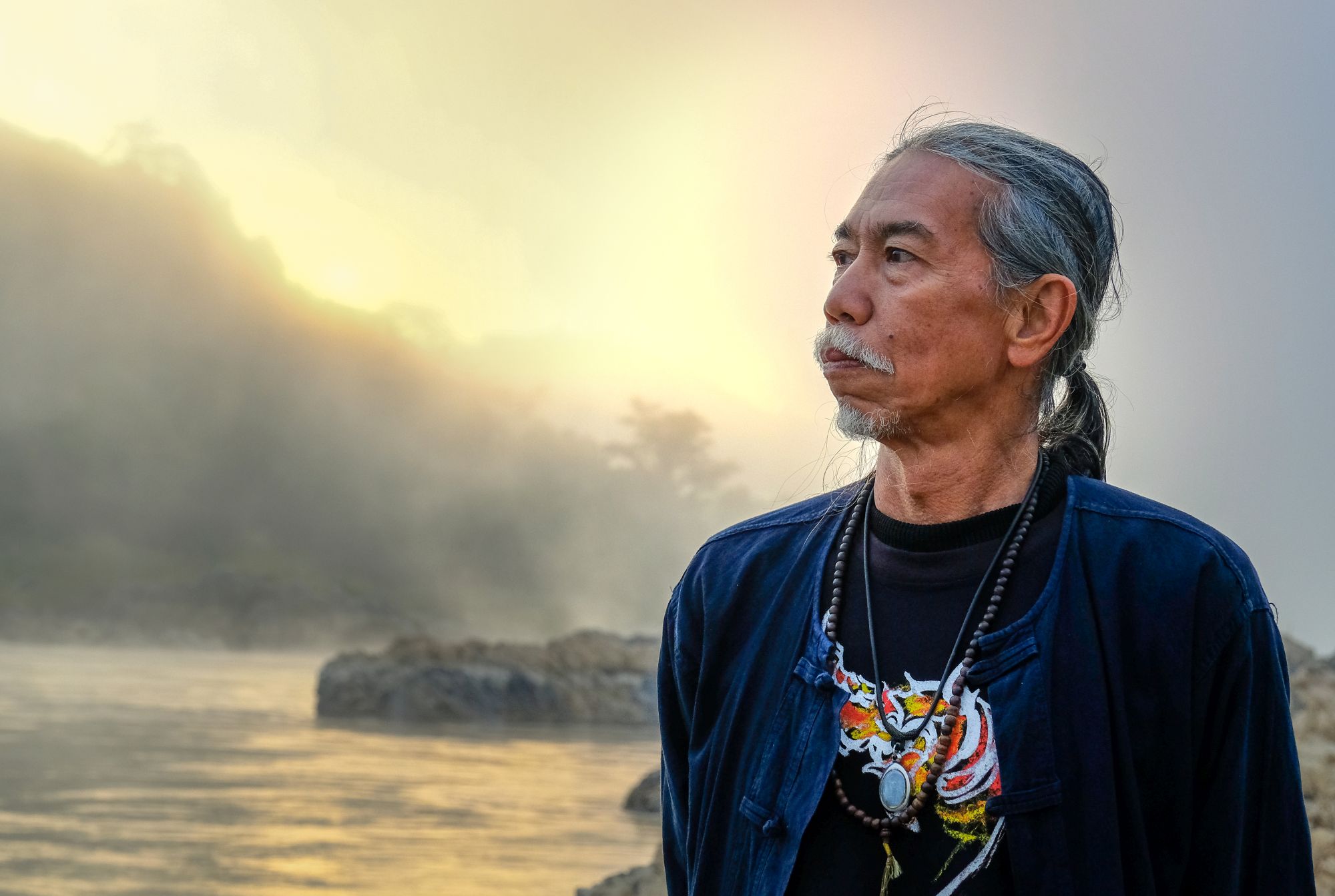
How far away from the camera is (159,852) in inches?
363

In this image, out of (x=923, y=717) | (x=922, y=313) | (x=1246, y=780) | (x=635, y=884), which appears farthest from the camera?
(x=635, y=884)

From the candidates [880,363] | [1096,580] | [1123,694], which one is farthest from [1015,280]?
[1123,694]

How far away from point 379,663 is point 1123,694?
18533mm

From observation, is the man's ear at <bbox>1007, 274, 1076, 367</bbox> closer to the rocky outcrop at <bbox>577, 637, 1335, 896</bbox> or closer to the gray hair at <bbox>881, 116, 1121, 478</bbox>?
the gray hair at <bbox>881, 116, 1121, 478</bbox>

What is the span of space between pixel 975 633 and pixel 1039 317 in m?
0.40

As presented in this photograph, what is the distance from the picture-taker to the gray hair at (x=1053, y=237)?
1.62m

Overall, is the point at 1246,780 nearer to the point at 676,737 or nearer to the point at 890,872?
the point at 890,872

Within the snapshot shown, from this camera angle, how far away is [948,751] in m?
1.45

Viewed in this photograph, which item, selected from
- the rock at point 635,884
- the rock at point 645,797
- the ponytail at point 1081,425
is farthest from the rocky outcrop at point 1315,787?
the rock at point 645,797

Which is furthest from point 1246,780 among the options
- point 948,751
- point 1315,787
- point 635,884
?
point 635,884

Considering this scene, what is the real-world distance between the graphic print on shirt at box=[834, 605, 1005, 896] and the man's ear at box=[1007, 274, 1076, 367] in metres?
0.39

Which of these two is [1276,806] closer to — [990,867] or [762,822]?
[990,867]

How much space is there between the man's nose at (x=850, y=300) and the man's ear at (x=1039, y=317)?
17 cm

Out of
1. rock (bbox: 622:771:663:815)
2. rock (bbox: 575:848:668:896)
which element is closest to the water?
rock (bbox: 622:771:663:815)
